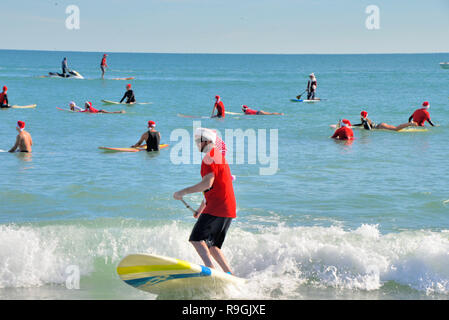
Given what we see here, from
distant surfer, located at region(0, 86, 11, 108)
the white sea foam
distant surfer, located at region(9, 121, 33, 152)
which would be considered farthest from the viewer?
distant surfer, located at region(0, 86, 11, 108)

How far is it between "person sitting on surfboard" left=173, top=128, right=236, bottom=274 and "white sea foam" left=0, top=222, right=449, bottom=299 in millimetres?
851

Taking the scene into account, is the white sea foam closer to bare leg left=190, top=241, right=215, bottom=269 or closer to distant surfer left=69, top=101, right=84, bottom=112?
bare leg left=190, top=241, right=215, bottom=269

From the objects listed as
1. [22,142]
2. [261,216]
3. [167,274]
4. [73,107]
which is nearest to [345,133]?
[261,216]

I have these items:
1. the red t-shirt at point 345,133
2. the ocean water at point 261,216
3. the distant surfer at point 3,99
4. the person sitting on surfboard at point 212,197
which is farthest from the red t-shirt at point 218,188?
the distant surfer at point 3,99

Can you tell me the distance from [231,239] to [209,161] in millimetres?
3012

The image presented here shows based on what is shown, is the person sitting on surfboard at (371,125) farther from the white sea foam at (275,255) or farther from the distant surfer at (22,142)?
the white sea foam at (275,255)

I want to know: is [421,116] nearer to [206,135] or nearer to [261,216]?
[261,216]

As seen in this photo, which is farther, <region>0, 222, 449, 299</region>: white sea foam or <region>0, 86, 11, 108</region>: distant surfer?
<region>0, 86, 11, 108</region>: distant surfer

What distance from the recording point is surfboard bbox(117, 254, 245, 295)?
6.40m

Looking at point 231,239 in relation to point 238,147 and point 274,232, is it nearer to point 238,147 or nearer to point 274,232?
point 274,232

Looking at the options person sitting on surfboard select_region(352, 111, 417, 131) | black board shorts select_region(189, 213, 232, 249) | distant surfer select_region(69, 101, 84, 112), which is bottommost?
black board shorts select_region(189, 213, 232, 249)

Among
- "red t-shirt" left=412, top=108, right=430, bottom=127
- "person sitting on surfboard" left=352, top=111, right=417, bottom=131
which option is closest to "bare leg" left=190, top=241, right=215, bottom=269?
"person sitting on surfboard" left=352, top=111, right=417, bottom=131

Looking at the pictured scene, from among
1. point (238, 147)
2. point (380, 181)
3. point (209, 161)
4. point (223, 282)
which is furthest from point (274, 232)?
point (238, 147)

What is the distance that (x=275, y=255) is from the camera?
824 centimetres
